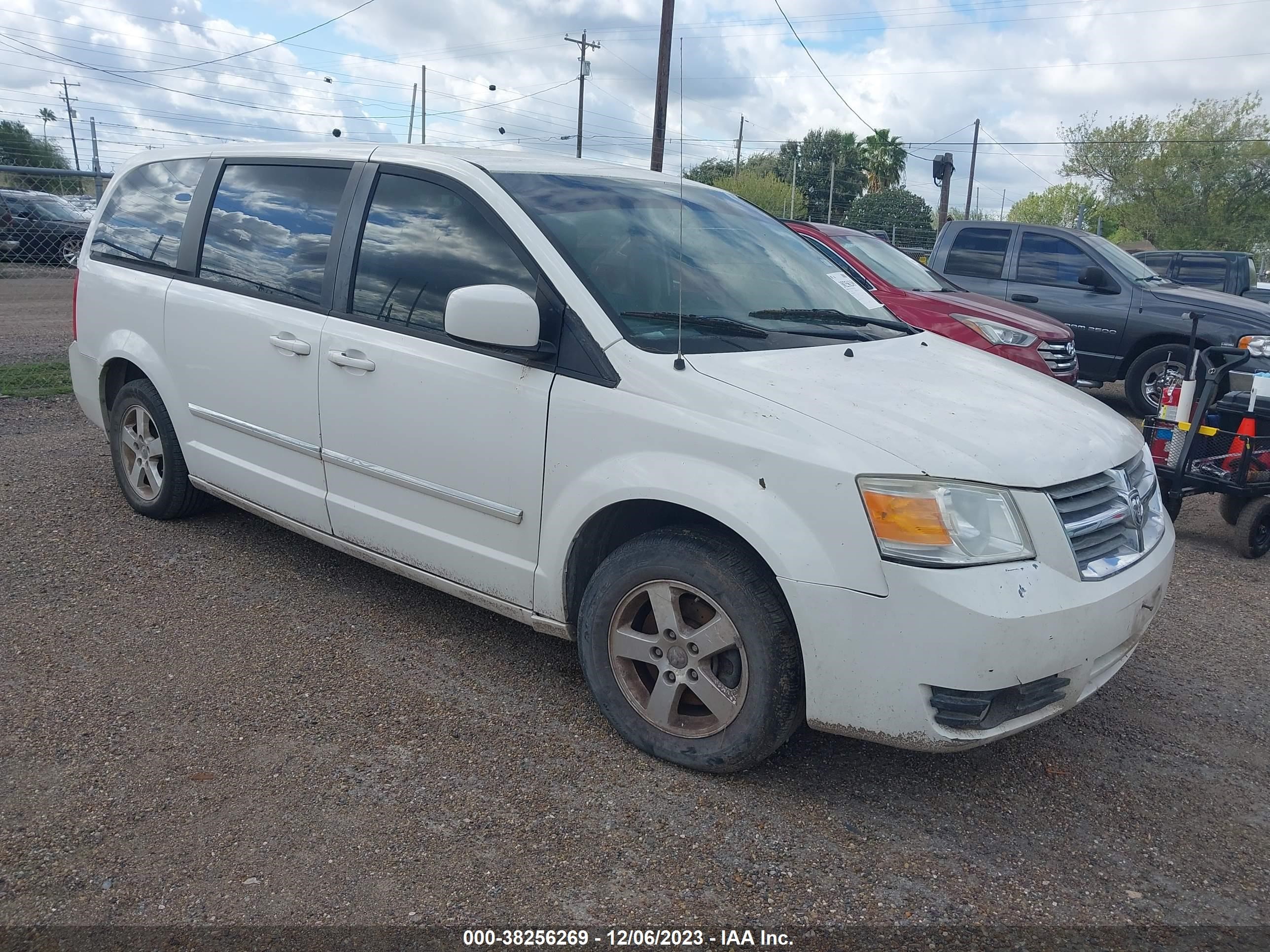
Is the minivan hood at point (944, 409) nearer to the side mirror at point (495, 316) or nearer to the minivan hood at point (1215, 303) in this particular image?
the side mirror at point (495, 316)

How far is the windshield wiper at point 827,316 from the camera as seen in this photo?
12.3ft

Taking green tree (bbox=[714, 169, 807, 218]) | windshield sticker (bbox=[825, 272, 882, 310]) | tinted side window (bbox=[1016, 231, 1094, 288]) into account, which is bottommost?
Result: windshield sticker (bbox=[825, 272, 882, 310])

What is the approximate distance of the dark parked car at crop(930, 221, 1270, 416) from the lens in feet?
33.0

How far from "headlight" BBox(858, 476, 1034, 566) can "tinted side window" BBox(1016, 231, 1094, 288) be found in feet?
29.3

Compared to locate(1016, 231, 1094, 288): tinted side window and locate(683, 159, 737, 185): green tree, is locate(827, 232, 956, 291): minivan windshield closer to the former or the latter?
locate(1016, 231, 1094, 288): tinted side window

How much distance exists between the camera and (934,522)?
2.81 m

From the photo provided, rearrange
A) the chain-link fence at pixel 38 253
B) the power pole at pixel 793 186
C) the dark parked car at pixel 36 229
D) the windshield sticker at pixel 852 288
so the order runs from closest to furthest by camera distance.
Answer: the windshield sticker at pixel 852 288 → the chain-link fence at pixel 38 253 → the dark parked car at pixel 36 229 → the power pole at pixel 793 186

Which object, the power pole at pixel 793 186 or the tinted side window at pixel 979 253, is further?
the power pole at pixel 793 186

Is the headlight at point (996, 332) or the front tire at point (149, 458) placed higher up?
the headlight at point (996, 332)

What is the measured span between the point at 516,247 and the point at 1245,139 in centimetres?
4965

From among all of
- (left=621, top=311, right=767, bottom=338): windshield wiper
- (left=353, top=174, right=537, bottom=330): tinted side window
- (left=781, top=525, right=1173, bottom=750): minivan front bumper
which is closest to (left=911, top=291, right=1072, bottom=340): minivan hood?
(left=621, top=311, right=767, bottom=338): windshield wiper

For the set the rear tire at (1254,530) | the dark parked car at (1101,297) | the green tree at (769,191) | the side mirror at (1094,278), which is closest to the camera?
the rear tire at (1254,530)

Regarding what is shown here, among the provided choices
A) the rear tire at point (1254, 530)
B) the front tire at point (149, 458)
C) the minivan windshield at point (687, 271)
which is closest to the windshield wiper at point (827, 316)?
the minivan windshield at point (687, 271)

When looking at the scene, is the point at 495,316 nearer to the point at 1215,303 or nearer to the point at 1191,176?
the point at 1215,303
